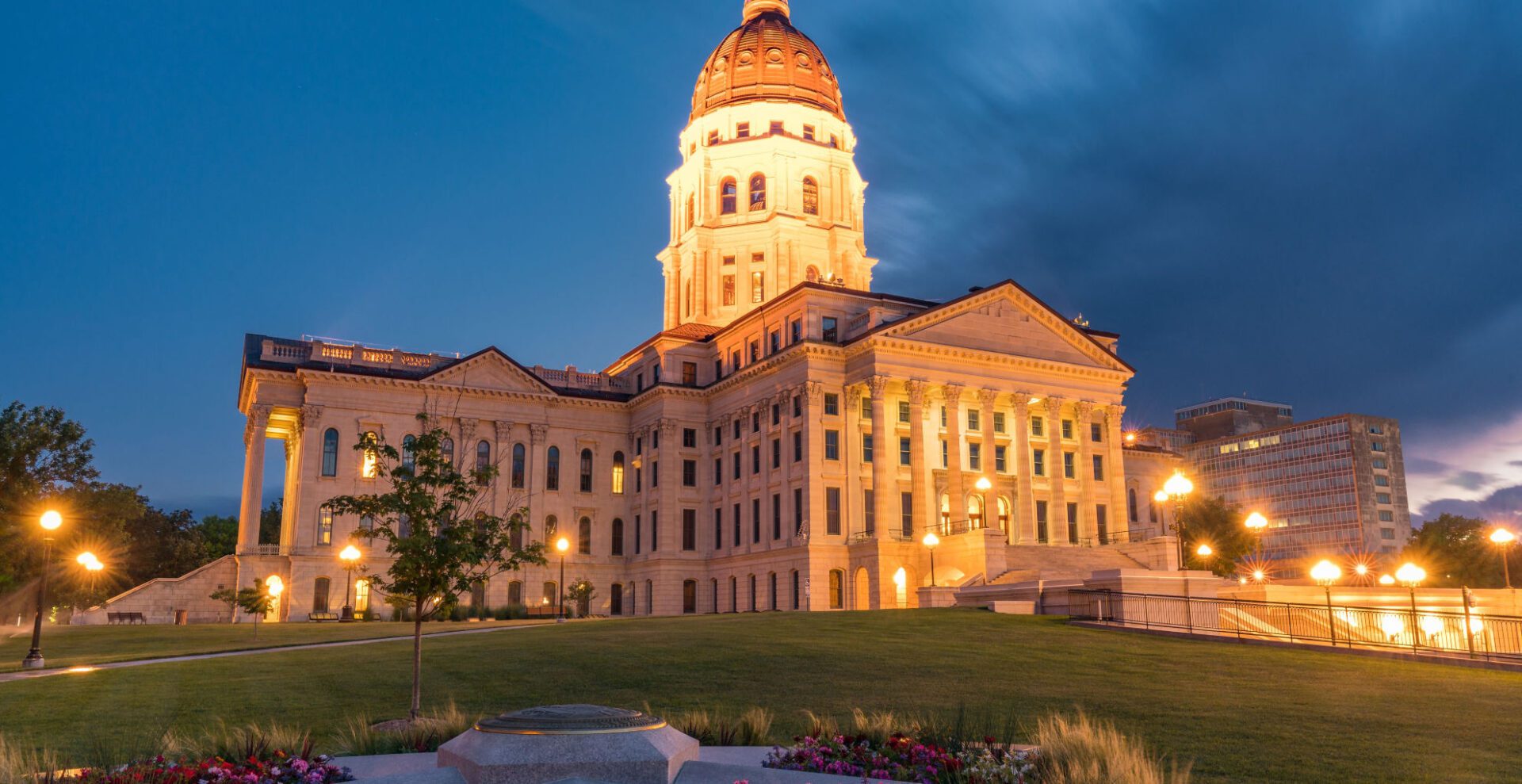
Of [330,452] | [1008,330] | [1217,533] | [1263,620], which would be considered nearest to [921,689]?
[1263,620]

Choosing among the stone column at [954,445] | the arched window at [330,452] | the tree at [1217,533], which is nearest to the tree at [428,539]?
the stone column at [954,445]

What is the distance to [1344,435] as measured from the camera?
154500mm

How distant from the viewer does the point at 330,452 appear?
7388 centimetres

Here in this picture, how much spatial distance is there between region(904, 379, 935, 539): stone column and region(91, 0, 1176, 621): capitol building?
14 cm

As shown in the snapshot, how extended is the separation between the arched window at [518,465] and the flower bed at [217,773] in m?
67.0

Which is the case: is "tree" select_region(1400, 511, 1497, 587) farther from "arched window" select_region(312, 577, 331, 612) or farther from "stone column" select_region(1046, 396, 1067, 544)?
"arched window" select_region(312, 577, 331, 612)

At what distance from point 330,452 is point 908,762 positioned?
221 feet

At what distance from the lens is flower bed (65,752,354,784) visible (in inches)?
455

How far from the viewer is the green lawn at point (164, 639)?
1427 inches

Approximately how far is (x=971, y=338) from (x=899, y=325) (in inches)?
218

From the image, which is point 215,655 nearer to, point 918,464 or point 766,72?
point 918,464

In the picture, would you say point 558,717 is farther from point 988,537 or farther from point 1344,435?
point 1344,435

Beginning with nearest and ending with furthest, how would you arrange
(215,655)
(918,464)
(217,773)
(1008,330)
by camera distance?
1. (217,773)
2. (215,655)
3. (918,464)
4. (1008,330)

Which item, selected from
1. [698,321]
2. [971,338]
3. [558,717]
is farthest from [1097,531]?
[558,717]
